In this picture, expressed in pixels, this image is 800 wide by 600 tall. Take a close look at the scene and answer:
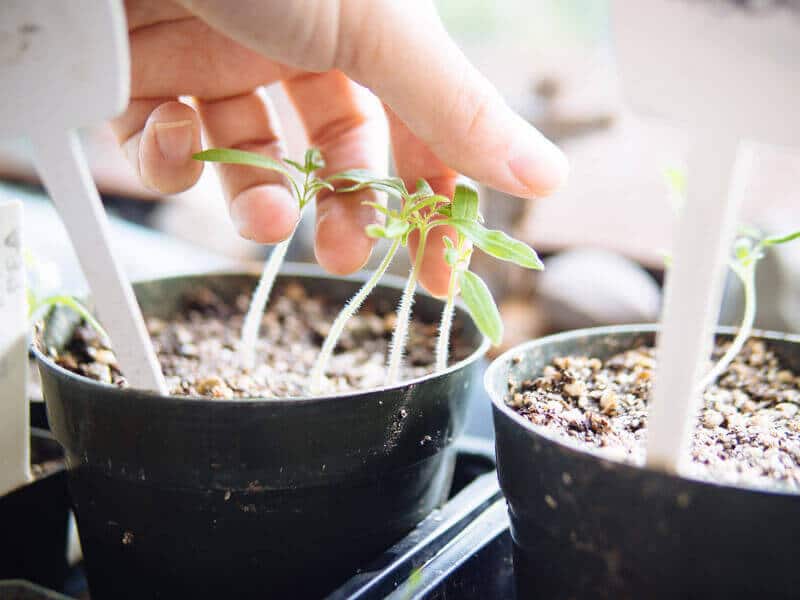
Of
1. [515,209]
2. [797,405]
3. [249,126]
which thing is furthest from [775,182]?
[249,126]

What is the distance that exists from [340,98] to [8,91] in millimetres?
507

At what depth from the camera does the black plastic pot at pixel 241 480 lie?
2.11 feet

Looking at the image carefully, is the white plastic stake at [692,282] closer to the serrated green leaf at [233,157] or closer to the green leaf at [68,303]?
the serrated green leaf at [233,157]

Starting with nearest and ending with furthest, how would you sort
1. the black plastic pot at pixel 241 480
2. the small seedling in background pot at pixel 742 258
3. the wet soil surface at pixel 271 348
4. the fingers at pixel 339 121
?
the black plastic pot at pixel 241 480
the small seedling in background pot at pixel 742 258
the wet soil surface at pixel 271 348
the fingers at pixel 339 121

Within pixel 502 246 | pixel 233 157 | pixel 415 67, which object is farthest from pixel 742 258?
pixel 233 157

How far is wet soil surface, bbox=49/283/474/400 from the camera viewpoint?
85 centimetres

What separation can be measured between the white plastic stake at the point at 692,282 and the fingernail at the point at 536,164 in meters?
0.23

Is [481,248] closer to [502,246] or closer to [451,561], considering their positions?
[502,246]

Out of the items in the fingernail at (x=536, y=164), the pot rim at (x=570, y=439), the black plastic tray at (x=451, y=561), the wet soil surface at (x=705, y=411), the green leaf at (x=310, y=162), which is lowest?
the black plastic tray at (x=451, y=561)

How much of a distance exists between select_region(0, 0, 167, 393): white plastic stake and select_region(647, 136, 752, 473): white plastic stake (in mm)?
366

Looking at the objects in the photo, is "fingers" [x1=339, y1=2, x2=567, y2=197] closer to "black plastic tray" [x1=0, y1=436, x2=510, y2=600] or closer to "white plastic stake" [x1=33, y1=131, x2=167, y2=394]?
"white plastic stake" [x1=33, y1=131, x2=167, y2=394]

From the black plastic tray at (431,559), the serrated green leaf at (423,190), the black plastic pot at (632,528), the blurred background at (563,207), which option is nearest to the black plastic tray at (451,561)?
the black plastic tray at (431,559)

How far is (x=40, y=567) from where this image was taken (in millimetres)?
854

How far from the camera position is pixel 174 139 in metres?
0.78
